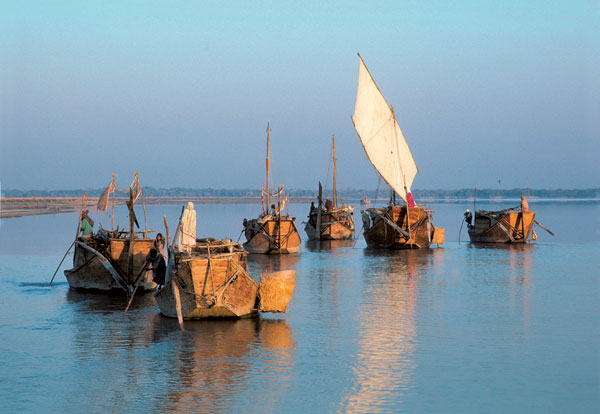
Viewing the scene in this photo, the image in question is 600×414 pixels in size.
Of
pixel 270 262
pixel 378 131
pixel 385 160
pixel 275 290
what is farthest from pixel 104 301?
pixel 378 131

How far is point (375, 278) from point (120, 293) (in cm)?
880

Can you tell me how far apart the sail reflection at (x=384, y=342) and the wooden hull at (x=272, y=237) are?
8791mm

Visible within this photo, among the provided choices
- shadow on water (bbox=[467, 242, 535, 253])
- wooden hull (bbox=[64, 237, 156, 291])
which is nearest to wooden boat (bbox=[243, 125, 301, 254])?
shadow on water (bbox=[467, 242, 535, 253])

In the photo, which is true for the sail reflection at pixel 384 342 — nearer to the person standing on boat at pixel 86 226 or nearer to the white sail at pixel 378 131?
Result: the person standing on boat at pixel 86 226

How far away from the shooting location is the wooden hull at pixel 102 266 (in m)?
20.2

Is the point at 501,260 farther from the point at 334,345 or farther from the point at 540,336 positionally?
the point at 334,345

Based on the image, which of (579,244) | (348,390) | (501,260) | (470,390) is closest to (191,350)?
(348,390)

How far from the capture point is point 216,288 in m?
15.7

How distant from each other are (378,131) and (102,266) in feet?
75.4

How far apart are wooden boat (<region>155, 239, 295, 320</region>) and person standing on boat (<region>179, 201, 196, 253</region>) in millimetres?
193

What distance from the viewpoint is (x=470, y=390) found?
11.1 metres

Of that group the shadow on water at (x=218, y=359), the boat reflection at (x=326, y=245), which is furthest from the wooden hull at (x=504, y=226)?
the shadow on water at (x=218, y=359)

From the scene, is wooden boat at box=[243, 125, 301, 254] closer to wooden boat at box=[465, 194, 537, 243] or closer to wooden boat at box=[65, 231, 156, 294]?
wooden boat at box=[465, 194, 537, 243]

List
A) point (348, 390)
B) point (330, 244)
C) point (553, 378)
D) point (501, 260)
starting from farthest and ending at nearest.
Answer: point (330, 244) → point (501, 260) → point (553, 378) → point (348, 390)
